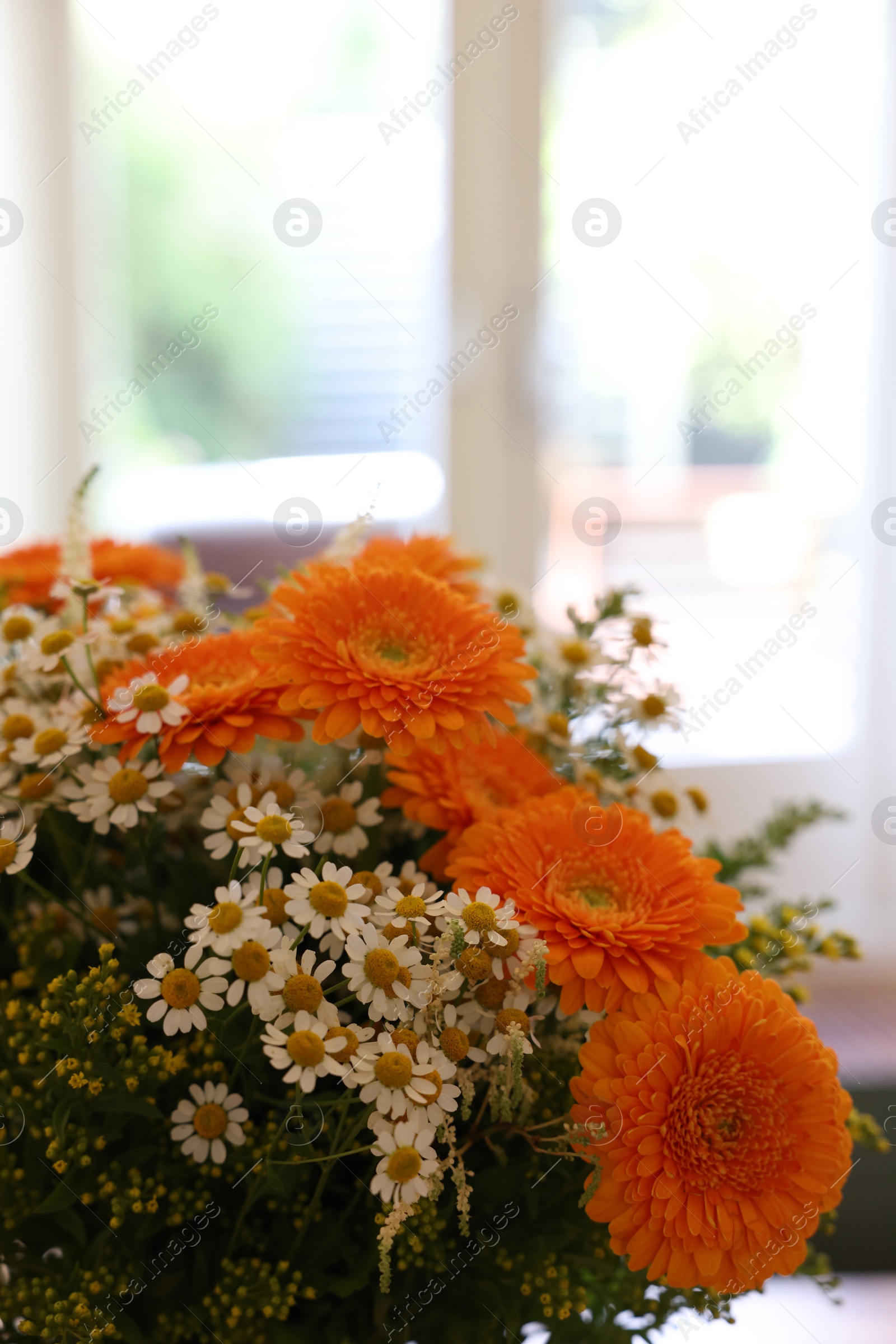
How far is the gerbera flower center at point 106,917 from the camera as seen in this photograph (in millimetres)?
444

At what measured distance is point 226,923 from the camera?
1.12ft

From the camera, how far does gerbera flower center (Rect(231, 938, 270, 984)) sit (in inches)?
13.3

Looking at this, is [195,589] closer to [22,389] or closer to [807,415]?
[22,389]

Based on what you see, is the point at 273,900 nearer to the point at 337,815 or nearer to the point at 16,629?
the point at 337,815

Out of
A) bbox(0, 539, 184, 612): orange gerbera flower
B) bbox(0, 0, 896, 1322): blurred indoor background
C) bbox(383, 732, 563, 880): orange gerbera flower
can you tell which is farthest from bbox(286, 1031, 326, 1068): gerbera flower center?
bbox(0, 0, 896, 1322): blurred indoor background

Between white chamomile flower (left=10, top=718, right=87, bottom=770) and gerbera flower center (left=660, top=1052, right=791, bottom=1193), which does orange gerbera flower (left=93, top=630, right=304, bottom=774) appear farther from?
gerbera flower center (left=660, top=1052, right=791, bottom=1193)

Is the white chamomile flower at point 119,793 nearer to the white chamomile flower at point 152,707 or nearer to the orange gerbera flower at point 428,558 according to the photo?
the white chamomile flower at point 152,707

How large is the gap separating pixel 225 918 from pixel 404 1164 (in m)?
0.10

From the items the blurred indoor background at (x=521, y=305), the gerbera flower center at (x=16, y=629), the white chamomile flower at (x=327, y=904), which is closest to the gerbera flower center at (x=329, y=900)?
the white chamomile flower at (x=327, y=904)

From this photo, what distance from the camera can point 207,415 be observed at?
1.96 meters

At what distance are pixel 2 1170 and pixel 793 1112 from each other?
0.29 m

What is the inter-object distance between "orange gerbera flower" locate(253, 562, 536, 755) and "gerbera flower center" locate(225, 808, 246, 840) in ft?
0.13

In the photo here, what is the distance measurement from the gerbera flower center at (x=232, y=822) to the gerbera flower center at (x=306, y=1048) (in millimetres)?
75

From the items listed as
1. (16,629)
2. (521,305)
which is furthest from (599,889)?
(521,305)
